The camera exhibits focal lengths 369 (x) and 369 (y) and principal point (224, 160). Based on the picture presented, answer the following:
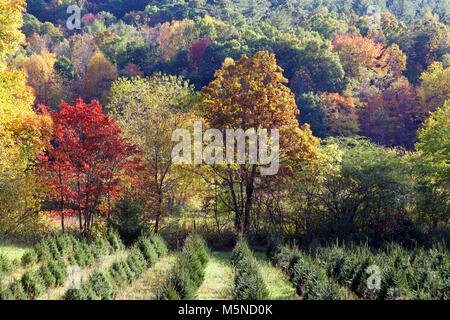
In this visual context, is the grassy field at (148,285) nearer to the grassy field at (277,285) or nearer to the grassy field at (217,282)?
the grassy field at (217,282)

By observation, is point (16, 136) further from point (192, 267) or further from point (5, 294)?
point (192, 267)

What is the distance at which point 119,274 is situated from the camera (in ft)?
30.3

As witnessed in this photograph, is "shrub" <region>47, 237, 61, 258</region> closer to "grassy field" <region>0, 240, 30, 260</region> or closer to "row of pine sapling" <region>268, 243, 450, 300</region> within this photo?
"grassy field" <region>0, 240, 30, 260</region>

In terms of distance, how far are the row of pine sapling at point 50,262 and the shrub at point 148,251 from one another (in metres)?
1.14

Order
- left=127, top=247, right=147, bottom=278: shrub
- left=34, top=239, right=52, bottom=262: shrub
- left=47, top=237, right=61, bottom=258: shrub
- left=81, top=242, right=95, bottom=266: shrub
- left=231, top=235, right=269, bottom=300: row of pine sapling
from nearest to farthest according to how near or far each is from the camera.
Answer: left=231, top=235, right=269, bottom=300: row of pine sapling, left=127, top=247, right=147, bottom=278: shrub, left=34, top=239, right=52, bottom=262: shrub, left=81, top=242, right=95, bottom=266: shrub, left=47, top=237, right=61, bottom=258: shrub

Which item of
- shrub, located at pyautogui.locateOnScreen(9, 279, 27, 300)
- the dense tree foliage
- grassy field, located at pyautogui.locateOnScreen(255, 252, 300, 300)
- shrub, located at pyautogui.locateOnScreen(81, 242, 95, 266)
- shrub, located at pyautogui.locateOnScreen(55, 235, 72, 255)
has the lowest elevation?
grassy field, located at pyautogui.locateOnScreen(255, 252, 300, 300)

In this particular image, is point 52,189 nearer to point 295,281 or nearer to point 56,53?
point 295,281

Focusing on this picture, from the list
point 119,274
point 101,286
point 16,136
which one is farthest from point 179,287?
point 16,136

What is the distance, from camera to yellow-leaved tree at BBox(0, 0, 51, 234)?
487 inches

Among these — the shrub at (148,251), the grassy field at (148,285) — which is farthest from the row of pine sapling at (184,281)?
Answer: the shrub at (148,251)

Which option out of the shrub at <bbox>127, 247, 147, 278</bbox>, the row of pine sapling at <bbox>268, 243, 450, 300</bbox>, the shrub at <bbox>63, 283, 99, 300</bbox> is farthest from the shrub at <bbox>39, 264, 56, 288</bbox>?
the row of pine sapling at <bbox>268, 243, 450, 300</bbox>

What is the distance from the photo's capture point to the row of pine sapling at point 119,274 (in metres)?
7.17

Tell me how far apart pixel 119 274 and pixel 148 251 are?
8.43ft

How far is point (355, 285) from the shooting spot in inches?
Result: 358
